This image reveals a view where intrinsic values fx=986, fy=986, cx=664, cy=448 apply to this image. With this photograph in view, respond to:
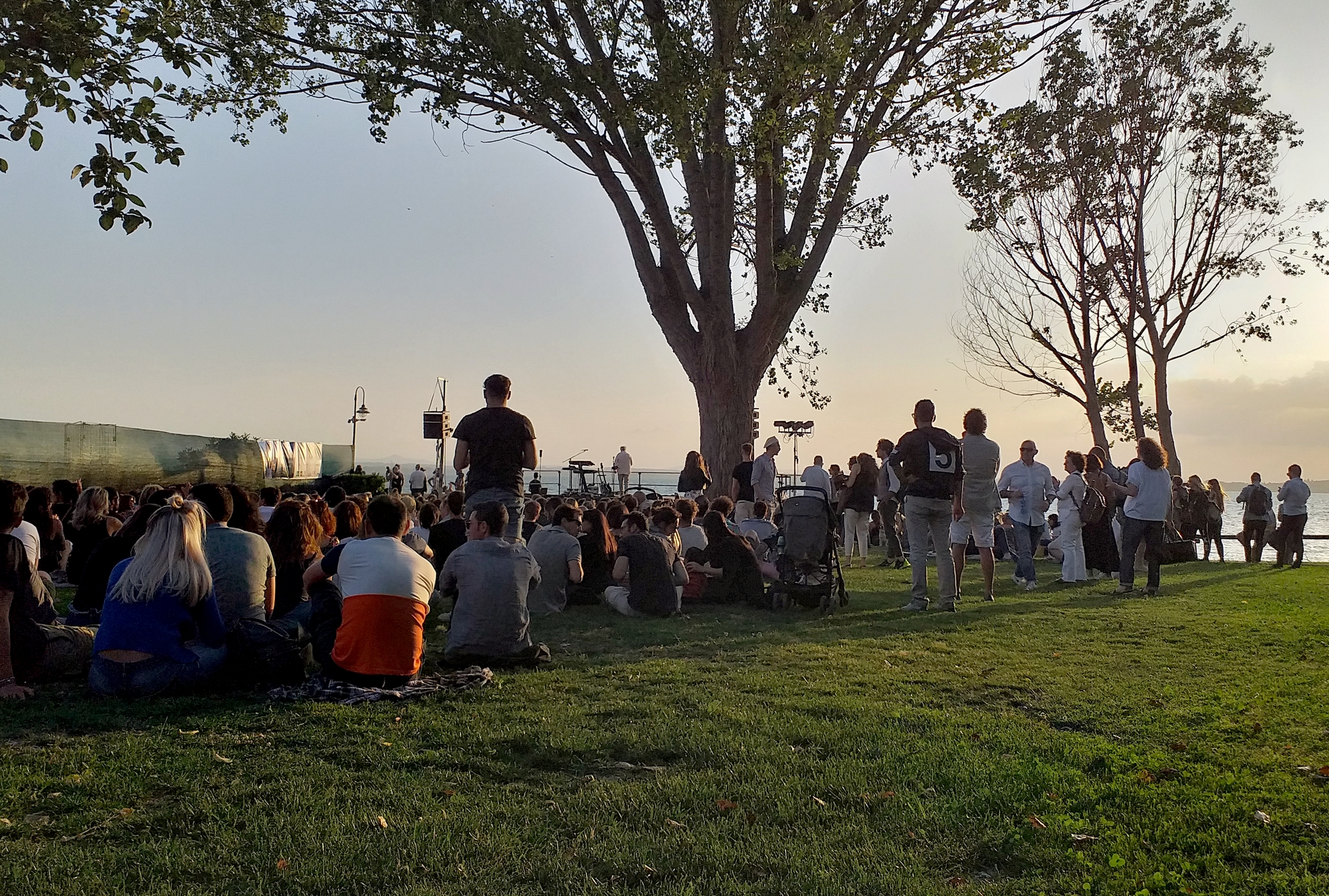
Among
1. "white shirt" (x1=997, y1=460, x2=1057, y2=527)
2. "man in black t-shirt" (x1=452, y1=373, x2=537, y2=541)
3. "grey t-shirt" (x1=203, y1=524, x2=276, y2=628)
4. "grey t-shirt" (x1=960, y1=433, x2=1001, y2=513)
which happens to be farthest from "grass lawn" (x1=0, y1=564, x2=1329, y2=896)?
"white shirt" (x1=997, y1=460, x2=1057, y2=527)

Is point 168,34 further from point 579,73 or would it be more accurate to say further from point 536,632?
point 579,73

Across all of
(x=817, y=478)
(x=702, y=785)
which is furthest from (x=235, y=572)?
(x=817, y=478)

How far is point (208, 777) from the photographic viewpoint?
378cm

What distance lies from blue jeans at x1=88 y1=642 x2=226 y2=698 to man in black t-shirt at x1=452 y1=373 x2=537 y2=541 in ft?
8.21

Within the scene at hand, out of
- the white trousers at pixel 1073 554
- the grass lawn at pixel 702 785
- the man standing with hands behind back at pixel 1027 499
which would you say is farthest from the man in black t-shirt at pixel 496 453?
the white trousers at pixel 1073 554

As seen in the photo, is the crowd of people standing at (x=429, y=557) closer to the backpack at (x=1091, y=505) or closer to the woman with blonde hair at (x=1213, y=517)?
the backpack at (x=1091, y=505)

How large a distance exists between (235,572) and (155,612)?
0.65m

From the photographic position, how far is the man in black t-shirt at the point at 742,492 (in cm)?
1357

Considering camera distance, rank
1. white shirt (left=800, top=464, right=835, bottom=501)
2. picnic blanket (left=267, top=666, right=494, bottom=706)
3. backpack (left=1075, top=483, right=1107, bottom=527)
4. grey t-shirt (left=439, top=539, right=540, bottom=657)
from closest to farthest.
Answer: picnic blanket (left=267, top=666, right=494, bottom=706) < grey t-shirt (left=439, top=539, right=540, bottom=657) < backpack (left=1075, top=483, right=1107, bottom=527) < white shirt (left=800, top=464, right=835, bottom=501)

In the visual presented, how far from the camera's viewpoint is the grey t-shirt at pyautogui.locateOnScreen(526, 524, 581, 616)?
8953 mm

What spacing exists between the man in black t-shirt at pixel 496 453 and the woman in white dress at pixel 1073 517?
7850 millimetres

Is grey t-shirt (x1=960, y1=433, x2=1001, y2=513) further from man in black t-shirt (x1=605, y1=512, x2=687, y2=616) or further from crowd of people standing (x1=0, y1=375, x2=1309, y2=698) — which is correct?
man in black t-shirt (x1=605, y1=512, x2=687, y2=616)

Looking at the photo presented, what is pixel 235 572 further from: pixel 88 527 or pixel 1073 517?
pixel 1073 517

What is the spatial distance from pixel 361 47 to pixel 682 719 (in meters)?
12.0
